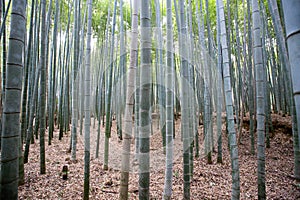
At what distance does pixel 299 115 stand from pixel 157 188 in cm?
268

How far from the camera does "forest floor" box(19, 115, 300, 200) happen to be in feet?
8.71

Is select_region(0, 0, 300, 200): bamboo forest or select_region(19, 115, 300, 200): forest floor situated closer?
select_region(0, 0, 300, 200): bamboo forest

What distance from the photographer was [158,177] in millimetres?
3338

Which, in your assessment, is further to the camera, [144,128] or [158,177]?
[158,177]

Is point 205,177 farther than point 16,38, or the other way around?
point 205,177

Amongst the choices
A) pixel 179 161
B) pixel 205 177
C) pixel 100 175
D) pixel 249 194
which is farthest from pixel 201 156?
pixel 100 175

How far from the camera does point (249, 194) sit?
2.74 meters

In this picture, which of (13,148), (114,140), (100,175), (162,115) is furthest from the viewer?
(114,140)

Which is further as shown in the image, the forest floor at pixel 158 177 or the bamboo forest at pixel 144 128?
the forest floor at pixel 158 177

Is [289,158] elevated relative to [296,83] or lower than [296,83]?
lower

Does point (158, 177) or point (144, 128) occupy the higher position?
point (144, 128)

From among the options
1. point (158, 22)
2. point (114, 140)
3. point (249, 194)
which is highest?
point (158, 22)

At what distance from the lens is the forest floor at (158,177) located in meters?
2.66

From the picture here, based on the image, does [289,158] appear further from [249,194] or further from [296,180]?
[249,194]
